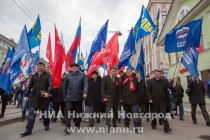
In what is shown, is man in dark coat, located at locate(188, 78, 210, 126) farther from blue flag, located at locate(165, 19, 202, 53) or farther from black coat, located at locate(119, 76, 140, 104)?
black coat, located at locate(119, 76, 140, 104)

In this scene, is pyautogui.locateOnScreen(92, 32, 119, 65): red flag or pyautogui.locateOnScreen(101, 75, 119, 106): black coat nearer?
pyautogui.locateOnScreen(101, 75, 119, 106): black coat

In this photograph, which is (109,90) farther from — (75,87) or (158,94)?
(158,94)

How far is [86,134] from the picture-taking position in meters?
5.09

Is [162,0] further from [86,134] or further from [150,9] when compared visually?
[86,134]

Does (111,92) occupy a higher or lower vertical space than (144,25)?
lower

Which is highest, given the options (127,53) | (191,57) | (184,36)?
(184,36)

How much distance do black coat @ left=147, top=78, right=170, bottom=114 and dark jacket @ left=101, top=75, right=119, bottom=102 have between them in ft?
3.35

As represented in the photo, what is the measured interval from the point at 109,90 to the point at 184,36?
11.3ft

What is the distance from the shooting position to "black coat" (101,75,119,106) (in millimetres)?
5848

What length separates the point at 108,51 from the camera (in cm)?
759

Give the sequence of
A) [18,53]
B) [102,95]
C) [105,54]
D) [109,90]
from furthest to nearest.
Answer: [105,54], [18,53], [109,90], [102,95]

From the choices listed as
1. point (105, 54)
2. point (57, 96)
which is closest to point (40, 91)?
point (57, 96)

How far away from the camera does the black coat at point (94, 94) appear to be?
267 inches

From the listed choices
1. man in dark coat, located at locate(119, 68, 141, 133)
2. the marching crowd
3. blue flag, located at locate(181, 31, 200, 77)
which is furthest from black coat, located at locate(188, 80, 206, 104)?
man in dark coat, located at locate(119, 68, 141, 133)
